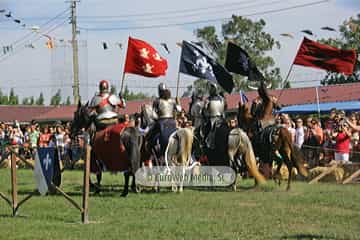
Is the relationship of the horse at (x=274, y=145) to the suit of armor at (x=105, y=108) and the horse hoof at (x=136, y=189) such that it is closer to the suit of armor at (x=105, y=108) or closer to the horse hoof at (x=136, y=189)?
the horse hoof at (x=136, y=189)

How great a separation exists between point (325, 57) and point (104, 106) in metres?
6.04

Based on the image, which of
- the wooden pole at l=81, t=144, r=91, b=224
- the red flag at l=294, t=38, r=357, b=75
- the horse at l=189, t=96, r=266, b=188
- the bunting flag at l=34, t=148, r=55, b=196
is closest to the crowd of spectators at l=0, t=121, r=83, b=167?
the horse at l=189, t=96, r=266, b=188

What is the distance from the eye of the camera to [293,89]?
4447cm

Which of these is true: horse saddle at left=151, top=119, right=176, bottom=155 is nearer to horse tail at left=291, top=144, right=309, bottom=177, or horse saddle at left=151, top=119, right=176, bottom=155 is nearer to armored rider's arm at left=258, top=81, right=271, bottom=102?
armored rider's arm at left=258, top=81, right=271, bottom=102

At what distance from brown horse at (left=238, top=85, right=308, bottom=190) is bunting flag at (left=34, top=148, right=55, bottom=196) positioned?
20.7 ft

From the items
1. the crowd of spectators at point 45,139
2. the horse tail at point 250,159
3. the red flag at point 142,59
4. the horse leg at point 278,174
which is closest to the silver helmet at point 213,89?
the horse tail at point 250,159

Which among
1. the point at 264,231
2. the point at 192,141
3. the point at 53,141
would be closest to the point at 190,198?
the point at 192,141

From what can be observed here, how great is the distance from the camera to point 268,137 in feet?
55.4

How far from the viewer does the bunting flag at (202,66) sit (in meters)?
18.5

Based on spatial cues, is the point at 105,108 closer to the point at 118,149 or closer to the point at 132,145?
the point at 118,149

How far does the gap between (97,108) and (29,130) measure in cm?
1633

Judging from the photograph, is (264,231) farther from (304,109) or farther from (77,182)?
(304,109)

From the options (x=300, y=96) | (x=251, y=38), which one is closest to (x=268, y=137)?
(x=300, y=96)

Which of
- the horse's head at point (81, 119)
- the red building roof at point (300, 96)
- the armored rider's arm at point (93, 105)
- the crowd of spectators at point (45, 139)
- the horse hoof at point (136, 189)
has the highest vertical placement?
the red building roof at point (300, 96)
